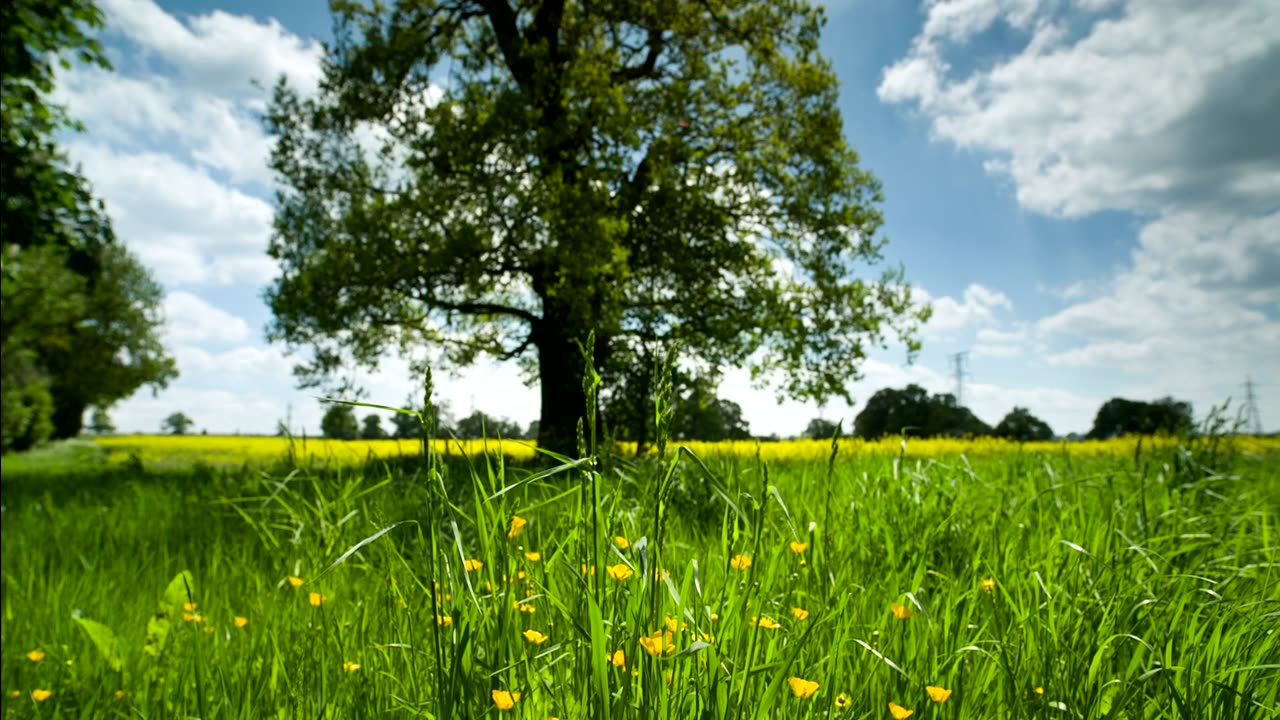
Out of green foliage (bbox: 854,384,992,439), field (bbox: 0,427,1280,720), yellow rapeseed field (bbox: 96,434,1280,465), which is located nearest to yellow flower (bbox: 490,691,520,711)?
field (bbox: 0,427,1280,720)

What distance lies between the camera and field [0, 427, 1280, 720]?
62.4 inches

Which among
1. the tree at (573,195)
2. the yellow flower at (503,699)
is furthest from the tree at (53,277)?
the yellow flower at (503,699)

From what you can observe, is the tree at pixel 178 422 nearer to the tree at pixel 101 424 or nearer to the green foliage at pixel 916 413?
the tree at pixel 101 424

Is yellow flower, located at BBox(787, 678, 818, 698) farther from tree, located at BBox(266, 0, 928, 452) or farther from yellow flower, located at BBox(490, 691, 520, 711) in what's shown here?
tree, located at BBox(266, 0, 928, 452)

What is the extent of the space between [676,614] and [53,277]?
3281cm

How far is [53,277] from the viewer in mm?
26984

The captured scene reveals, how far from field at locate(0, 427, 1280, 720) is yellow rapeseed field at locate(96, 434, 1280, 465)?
0.25m

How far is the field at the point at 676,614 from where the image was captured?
5.20 feet

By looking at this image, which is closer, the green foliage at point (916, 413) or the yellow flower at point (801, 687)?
the yellow flower at point (801, 687)

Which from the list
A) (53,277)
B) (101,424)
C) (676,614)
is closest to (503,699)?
(676,614)

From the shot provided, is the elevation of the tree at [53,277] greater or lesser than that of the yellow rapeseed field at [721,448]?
greater

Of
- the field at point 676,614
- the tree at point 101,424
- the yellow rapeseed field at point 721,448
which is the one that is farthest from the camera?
the tree at point 101,424

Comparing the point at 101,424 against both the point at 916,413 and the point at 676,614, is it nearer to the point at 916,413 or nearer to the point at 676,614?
the point at 916,413

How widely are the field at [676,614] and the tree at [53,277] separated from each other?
9386 mm
